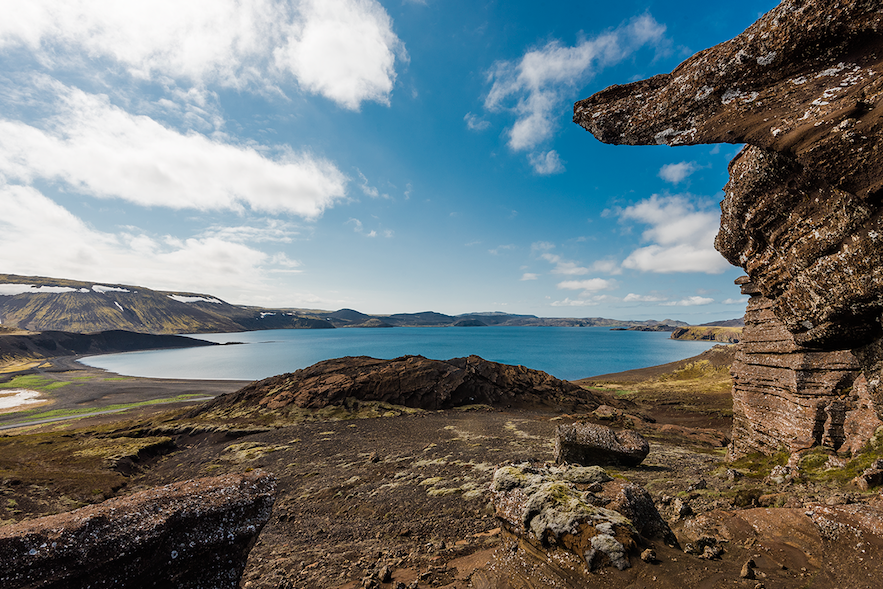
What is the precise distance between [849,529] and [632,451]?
7.68m

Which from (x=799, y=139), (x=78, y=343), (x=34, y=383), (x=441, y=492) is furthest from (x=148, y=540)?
(x=78, y=343)

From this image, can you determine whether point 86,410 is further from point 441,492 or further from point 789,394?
point 789,394

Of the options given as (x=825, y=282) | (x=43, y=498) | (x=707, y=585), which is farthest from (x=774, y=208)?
(x=43, y=498)

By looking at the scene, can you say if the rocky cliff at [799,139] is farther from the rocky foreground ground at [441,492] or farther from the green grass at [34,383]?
the green grass at [34,383]

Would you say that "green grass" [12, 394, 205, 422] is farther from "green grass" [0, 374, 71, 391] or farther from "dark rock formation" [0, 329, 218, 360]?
"dark rock formation" [0, 329, 218, 360]

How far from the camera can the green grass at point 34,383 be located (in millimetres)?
60025

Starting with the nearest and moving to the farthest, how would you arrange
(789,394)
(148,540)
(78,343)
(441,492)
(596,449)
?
(148,540), (789,394), (441,492), (596,449), (78,343)

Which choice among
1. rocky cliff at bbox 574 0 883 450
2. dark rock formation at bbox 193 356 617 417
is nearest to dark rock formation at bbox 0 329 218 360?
dark rock formation at bbox 193 356 617 417

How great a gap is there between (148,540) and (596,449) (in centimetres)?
1255

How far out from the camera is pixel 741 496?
7.46 metres

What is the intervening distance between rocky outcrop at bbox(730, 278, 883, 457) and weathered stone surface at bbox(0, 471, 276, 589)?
1208cm

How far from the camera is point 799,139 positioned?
14.3 ft

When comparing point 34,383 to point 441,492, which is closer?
point 441,492

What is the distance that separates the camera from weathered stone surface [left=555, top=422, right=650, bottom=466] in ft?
40.3
